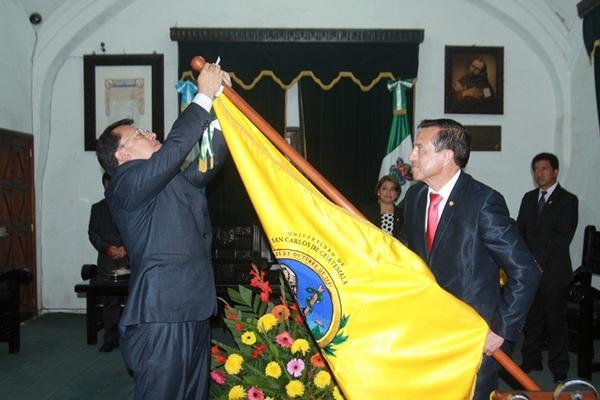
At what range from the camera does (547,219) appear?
4605 millimetres

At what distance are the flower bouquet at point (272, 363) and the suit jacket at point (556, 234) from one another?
2630 mm

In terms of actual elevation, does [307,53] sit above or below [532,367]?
above

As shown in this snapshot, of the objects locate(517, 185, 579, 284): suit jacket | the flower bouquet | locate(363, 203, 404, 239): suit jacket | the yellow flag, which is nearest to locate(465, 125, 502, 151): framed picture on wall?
locate(363, 203, 404, 239): suit jacket

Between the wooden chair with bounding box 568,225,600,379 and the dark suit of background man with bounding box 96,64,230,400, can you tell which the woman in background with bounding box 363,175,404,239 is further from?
the dark suit of background man with bounding box 96,64,230,400

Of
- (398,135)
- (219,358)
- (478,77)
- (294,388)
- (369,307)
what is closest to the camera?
(369,307)

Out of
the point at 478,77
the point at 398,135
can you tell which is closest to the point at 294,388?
the point at 398,135

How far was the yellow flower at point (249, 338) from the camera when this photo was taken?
2554mm

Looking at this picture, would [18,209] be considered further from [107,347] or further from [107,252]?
[107,347]

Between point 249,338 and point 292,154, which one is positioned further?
point 249,338

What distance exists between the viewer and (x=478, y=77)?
679 centimetres

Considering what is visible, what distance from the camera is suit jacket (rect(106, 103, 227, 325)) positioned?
2.03 metres

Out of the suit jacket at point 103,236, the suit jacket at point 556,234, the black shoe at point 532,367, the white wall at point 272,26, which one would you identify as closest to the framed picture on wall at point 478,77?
the white wall at point 272,26

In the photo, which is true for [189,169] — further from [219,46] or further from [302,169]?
[219,46]

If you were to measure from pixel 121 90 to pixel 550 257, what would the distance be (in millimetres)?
4811
